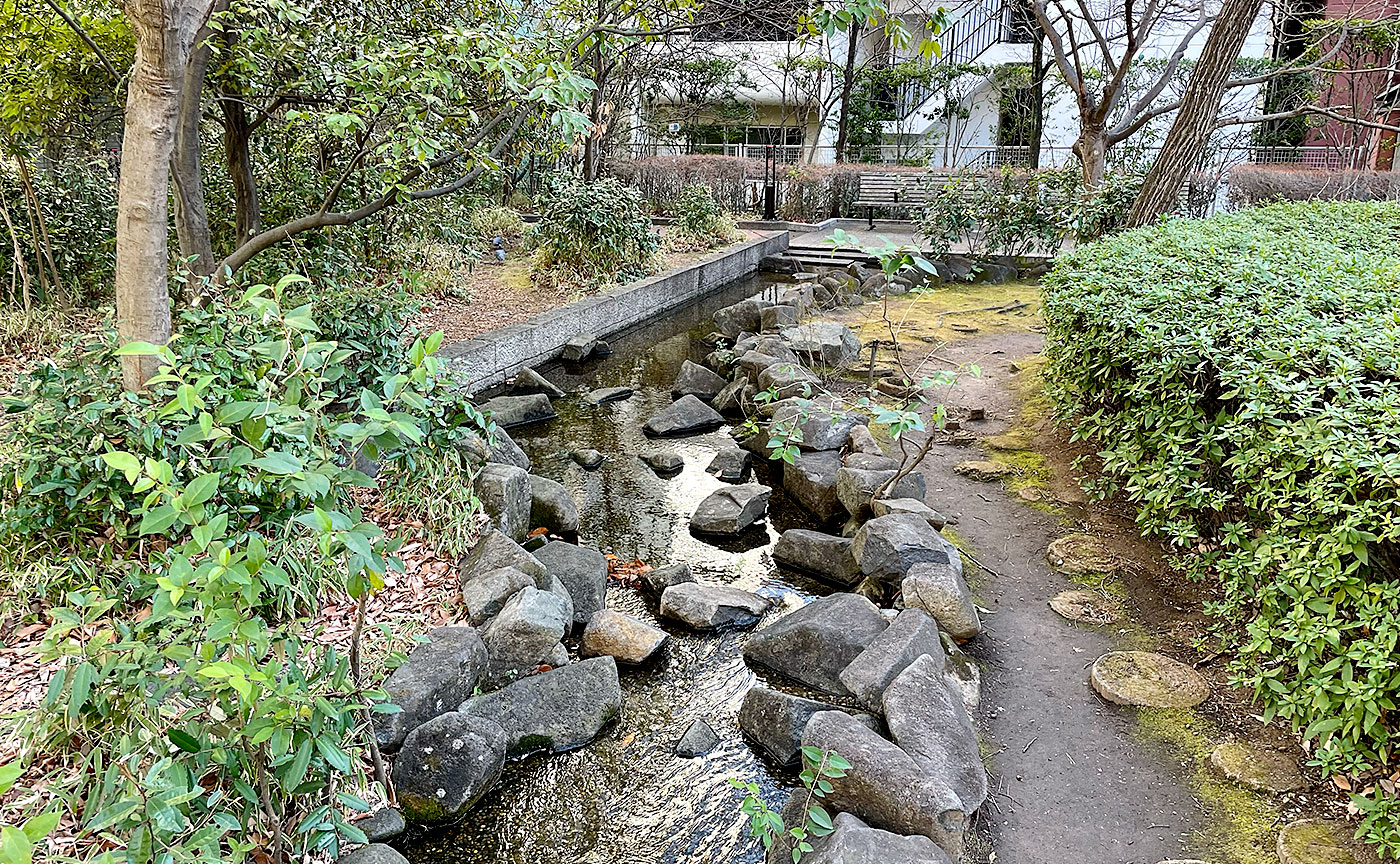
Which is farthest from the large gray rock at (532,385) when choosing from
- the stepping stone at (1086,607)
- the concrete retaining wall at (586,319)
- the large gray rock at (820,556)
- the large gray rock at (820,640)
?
the stepping stone at (1086,607)

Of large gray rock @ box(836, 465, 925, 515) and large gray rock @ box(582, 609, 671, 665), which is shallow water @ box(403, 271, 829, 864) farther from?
large gray rock @ box(836, 465, 925, 515)

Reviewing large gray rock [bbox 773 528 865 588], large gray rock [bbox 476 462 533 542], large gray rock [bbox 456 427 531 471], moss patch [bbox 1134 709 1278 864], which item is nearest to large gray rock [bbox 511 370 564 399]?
large gray rock [bbox 456 427 531 471]

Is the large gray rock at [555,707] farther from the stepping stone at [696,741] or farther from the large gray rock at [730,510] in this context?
the large gray rock at [730,510]

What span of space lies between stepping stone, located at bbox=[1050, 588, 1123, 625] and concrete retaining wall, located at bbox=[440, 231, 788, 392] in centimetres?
336

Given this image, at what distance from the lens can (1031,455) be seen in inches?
225

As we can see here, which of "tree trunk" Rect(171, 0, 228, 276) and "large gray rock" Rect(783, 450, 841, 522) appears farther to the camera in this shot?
"large gray rock" Rect(783, 450, 841, 522)

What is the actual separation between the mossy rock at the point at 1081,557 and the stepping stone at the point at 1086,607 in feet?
0.62

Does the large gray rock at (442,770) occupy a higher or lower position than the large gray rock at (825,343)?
lower

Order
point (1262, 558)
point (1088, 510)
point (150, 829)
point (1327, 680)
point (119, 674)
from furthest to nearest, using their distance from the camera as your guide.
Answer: point (1088, 510) → point (1262, 558) → point (1327, 680) → point (119, 674) → point (150, 829)

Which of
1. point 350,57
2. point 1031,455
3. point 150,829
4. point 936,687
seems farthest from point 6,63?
point 1031,455

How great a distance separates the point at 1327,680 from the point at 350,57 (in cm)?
589

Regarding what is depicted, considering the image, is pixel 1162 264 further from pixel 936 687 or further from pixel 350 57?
pixel 350 57

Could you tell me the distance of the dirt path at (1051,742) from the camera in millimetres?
2709

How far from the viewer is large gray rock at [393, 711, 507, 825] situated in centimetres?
285
